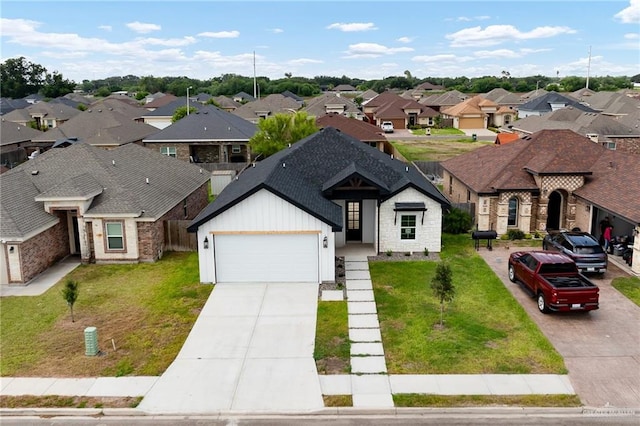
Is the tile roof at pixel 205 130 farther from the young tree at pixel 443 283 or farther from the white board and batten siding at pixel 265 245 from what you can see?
the young tree at pixel 443 283

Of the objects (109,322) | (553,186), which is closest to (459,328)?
(109,322)

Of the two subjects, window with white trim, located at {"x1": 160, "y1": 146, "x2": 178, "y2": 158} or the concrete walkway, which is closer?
the concrete walkway

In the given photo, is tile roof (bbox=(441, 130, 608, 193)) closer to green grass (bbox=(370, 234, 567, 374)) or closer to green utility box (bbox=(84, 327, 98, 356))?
green grass (bbox=(370, 234, 567, 374))

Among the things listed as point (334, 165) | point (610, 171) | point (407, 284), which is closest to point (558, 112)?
point (610, 171)

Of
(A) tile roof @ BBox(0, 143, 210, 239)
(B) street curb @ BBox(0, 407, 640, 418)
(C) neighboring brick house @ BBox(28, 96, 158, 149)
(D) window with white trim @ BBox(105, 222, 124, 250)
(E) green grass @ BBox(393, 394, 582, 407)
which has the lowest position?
(B) street curb @ BBox(0, 407, 640, 418)

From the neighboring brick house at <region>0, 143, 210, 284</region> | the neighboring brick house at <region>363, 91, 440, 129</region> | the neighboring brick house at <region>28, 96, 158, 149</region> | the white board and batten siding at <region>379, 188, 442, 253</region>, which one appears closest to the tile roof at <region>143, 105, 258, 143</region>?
the neighboring brick house at <region>28, 96, 158, 149</region>

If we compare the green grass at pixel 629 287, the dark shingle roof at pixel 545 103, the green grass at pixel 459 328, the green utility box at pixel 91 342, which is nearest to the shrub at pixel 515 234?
the green grass at pixel 459 328

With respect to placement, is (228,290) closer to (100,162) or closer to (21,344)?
(21,344)
